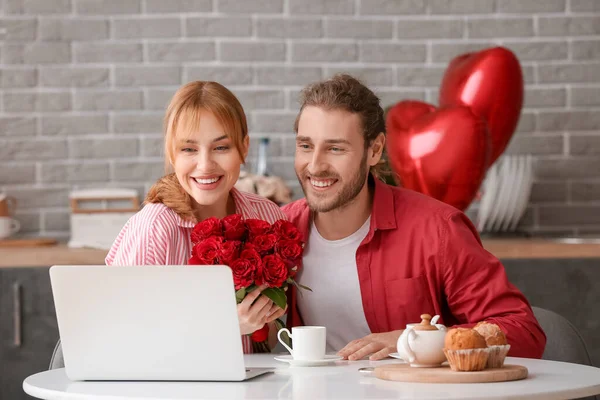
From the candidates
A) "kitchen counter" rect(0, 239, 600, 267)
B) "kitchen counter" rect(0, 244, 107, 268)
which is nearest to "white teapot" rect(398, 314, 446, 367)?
"kitchen counter" rect(0, 239, 600, 267)

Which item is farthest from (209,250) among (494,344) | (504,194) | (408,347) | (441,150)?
(504,194)

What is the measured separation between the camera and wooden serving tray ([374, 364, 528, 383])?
1580 mm

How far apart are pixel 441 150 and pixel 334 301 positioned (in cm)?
96

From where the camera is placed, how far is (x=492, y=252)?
10.6 ft

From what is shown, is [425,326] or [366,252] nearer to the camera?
[425,326]

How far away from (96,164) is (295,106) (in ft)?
2.67

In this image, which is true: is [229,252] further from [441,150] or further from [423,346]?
[441,150]

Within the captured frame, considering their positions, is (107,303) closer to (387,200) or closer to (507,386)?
(507,386)

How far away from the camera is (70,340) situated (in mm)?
1649

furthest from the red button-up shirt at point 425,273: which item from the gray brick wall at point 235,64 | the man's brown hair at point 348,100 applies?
the gray brick wall at point 235,64

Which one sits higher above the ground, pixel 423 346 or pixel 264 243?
pixel 264 243

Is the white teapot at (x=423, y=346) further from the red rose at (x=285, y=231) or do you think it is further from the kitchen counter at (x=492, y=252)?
the kitchen counter at (x=492, y=252)

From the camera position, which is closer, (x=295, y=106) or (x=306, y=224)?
(x=306, y=224)

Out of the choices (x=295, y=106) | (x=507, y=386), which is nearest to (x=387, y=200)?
(x=507, y=386)
